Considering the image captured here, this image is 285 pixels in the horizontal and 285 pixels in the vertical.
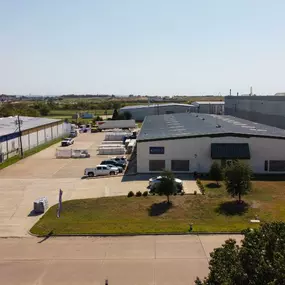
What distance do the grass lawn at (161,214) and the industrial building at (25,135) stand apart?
2483 cm

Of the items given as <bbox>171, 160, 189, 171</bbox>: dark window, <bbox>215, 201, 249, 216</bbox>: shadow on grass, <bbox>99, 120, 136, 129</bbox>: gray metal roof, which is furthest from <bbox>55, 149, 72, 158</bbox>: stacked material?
<bbox>99, 120, 136, 129</bbox>: gray metal roof

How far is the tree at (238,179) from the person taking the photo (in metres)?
26.7

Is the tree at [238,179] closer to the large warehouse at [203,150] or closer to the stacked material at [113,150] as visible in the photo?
the large warehouse at [203,150]

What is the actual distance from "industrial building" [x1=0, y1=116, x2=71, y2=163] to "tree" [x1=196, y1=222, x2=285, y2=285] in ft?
136

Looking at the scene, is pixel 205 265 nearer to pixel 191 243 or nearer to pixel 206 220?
pixel 191 243

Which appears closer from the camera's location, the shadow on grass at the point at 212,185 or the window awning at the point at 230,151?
the shadow on grass at the point at 212,185

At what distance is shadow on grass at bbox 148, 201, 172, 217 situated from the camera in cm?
2531

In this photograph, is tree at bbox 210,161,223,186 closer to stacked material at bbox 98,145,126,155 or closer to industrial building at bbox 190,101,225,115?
stacked material at bbox 98,145,126,155

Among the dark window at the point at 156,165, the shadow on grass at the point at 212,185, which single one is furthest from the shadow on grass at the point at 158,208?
the dark window at the point at 156,165

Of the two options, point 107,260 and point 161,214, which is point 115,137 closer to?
point 161,214

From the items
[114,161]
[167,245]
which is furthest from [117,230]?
[114,161]

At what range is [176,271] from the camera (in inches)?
664

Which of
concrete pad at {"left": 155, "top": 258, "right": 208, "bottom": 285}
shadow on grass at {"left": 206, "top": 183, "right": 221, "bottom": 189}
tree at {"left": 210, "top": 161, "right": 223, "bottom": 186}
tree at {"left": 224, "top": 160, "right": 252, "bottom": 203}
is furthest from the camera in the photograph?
tree at {"left": 210, "top": 161, "right": 223, "bottom": 186}

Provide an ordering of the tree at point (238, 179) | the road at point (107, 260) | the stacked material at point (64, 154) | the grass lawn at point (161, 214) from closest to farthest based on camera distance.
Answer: the road at point (107, 260) → the grass lawn at point (161, 214) → the tree at point (238, 179) → the stacked material at point (64, 154)
